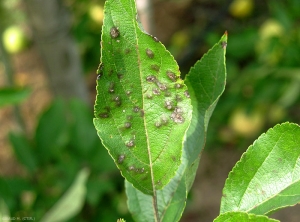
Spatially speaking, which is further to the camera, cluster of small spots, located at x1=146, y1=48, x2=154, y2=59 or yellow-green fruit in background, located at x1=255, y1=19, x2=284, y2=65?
yellow-green fruit in background, located at x1=255, y1=19, x2=284, y2=65

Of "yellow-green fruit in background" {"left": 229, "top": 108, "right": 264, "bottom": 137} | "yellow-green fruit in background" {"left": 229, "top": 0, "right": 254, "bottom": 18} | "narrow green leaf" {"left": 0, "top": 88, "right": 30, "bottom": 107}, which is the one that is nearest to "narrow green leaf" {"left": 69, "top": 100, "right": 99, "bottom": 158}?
"narrow green leaf" {"left": 0, "top": 88, "right": 30, "bottom": 107}

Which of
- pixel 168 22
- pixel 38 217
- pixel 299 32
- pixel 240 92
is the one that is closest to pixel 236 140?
pixel 240 92

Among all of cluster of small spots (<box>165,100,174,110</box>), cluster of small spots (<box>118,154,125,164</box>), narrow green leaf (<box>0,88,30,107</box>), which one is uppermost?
cluster of small spots (<box>165,100,174,110</box>)

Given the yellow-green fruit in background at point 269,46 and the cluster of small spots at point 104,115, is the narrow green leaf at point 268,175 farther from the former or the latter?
the yellow-green fruit in background at point 269,46

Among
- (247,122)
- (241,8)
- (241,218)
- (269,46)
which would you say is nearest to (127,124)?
(241,218)

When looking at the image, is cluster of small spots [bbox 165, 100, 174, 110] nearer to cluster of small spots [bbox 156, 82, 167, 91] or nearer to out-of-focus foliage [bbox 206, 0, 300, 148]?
cluster of small spots [bbox 156, 82, 167, 91]

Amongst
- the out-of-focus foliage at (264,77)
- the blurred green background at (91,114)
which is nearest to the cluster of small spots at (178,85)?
the blurred green background at (91,114)
